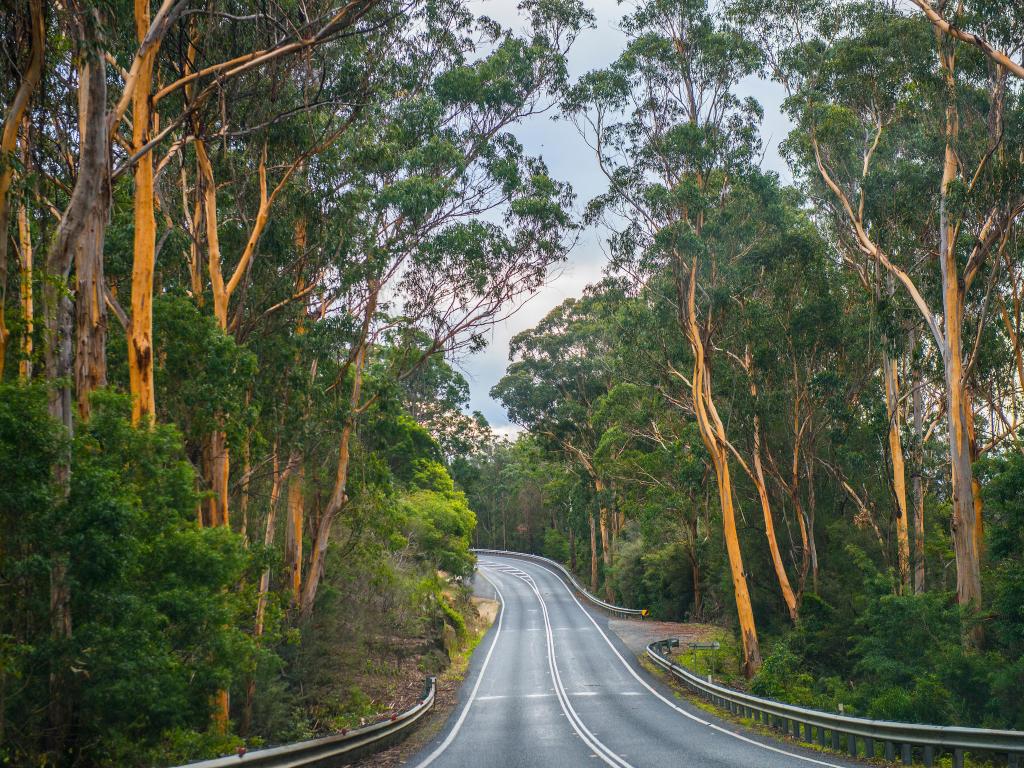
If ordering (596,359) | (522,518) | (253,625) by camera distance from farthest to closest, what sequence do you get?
(522,518) → (596,359) → (253,625)

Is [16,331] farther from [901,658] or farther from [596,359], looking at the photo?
[596,359]

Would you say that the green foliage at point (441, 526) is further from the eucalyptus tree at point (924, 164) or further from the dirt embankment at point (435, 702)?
the eucalyptus tree at point (924, 164)

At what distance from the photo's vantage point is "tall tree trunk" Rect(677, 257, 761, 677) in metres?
22.9

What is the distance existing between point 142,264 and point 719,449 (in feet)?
55.8

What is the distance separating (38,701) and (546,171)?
60.2 feet

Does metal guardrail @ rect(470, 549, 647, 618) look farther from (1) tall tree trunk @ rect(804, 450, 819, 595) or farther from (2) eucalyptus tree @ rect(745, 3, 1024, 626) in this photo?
(2) eucalyptus tree @ rect(745, 3, 1024, 626)

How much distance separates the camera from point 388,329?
21922 mm

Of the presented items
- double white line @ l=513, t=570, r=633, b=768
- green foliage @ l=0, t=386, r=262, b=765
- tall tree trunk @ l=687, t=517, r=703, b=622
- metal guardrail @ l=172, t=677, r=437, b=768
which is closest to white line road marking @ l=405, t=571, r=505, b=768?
metal guardrail @ l=172, t=677, r=437, b=768

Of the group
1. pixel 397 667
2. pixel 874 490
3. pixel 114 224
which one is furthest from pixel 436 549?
pixel 114 224

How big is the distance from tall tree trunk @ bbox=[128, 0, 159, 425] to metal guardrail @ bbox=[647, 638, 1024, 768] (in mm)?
11209

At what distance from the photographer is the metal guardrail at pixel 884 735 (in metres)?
9.93

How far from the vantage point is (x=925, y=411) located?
33.8 metres

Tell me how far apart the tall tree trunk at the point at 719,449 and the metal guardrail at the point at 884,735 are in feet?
15.5

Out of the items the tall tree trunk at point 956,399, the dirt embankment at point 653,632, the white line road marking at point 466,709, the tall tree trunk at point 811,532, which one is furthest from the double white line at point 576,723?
the tall tree trunk at point 811,532
